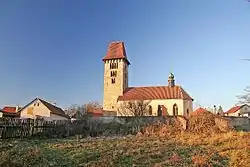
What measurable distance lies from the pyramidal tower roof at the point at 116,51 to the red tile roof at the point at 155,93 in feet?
26.6

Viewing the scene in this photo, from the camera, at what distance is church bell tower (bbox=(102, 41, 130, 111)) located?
6319 centimetres

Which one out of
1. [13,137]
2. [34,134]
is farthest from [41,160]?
[34,134]

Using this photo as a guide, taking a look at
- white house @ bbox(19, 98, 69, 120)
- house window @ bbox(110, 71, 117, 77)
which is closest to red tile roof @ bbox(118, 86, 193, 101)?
house window @ bbox(110, 71, 117, 77)

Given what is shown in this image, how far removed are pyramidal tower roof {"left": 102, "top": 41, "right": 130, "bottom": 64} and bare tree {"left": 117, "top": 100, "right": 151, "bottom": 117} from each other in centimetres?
1136

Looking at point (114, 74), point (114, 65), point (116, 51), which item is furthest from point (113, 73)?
point (116, 51)

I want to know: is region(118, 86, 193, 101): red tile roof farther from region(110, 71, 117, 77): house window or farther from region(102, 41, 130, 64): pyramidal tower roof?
region(102, 41, 130, 64): pyramidal tower roof

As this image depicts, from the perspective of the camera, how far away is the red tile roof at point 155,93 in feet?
198

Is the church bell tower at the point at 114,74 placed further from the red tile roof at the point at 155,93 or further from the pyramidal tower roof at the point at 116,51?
the red tile roof at the point at 155,93

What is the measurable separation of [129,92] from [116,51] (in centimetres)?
1019

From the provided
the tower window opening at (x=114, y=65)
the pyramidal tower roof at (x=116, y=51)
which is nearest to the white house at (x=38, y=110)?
the tower window opening at (x=114, y=65)

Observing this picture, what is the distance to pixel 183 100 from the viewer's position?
193ft

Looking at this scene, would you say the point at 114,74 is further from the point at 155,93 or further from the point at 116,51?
the point at 155,93

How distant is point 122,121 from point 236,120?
585 inches

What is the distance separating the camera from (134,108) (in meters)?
57.3
